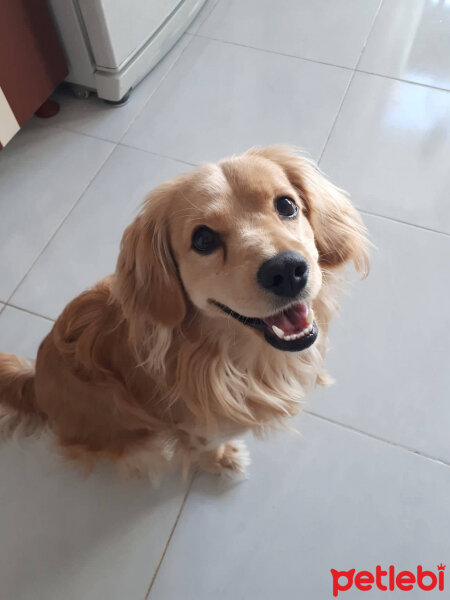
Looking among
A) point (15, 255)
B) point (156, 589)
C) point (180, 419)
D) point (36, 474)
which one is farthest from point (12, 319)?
point (156, 589)

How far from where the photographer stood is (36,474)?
136 centimetres

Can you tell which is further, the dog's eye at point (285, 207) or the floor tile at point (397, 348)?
the floor tile at point (397, 348)

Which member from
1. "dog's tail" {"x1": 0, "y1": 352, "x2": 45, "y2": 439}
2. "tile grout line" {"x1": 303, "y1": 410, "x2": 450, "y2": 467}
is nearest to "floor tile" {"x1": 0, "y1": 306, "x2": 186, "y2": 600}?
"dog's tail" {"x1": 0, "y1": 352, "x2": 45, "y2": 439}

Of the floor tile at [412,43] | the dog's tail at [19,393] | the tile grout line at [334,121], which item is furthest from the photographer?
the floor tile at [412,43]

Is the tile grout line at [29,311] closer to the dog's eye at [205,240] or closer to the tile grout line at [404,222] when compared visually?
the dog's eye at [205,240]

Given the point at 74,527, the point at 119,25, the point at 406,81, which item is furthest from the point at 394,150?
the point at 74,527

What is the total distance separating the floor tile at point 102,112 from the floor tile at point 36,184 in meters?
0.05

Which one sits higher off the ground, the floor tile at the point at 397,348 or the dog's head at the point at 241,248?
the dog's head at the point at 241,248

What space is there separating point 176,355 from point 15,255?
1.01 metres

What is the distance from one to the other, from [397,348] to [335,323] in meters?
0.20

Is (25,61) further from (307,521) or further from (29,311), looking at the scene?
(307,521)

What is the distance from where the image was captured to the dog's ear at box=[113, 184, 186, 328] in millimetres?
917

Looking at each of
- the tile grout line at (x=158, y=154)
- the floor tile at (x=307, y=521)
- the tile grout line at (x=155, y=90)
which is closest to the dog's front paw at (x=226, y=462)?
the floor tile at (x=307, y=521)

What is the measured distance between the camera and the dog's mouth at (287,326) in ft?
2.92
